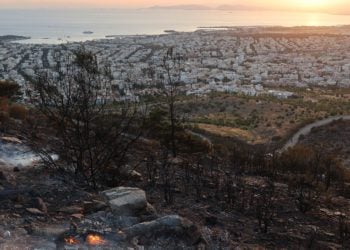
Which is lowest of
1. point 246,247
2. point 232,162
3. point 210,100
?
point 210,100

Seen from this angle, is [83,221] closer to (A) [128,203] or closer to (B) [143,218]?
(A) [128,203]

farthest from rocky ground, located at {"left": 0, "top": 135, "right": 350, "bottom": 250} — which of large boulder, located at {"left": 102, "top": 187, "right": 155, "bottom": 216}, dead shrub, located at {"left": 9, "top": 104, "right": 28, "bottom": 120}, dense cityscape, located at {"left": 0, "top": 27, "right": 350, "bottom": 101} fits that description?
dense cityscape, located at {"left": 0, "top": 27, "right": 350, "bottom": 101}

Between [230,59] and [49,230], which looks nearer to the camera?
[49,230]

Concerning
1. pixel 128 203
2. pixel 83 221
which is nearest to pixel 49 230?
pixel 83 221

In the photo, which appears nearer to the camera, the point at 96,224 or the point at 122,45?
the point at 96,224

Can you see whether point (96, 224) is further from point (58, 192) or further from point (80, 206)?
point (58, 192)

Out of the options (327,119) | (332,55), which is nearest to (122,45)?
(332,55)

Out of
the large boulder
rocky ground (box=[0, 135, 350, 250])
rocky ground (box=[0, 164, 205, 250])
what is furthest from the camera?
the large boulder

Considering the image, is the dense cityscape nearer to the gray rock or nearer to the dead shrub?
the dead shrub

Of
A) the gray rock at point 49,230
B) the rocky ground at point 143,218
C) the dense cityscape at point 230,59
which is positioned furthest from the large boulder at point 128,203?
the dense cityscape at point 230,59
